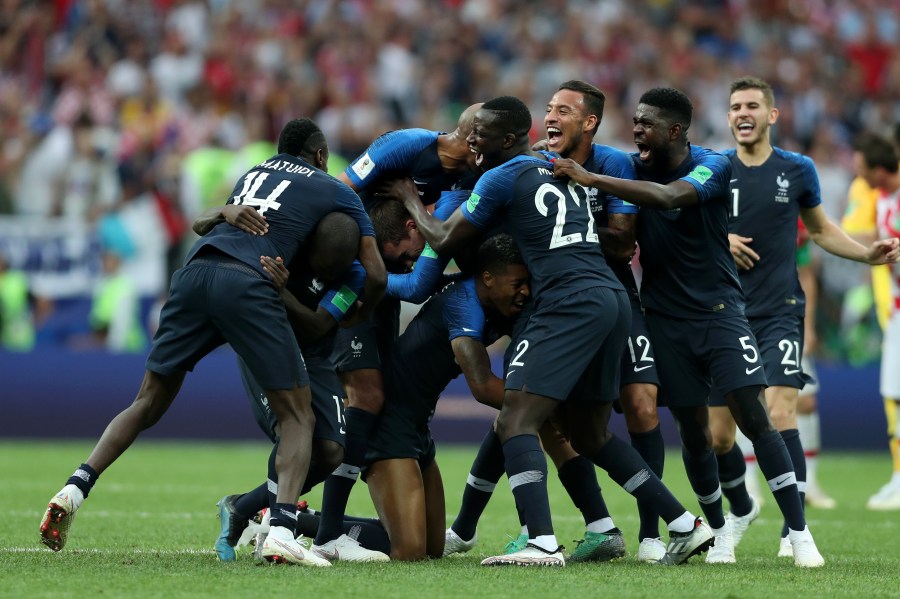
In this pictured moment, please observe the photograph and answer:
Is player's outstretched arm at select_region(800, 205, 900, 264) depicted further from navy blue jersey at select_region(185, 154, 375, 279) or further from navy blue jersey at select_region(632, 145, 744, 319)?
navy blue jersey at select_region(185, 154, 375, 279)

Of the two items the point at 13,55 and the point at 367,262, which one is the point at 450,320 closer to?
the point at 367,262

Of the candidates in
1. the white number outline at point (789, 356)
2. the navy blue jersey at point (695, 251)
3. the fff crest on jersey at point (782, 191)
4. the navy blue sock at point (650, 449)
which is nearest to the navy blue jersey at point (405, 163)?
the navy blue jersey at point (695, 251)

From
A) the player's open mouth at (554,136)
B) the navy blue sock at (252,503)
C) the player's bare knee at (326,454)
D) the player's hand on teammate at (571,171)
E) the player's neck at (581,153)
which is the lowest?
the navy blue sock at (252,503)

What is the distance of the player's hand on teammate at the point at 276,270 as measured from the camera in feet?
22.0

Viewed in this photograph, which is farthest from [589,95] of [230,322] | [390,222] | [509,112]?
[230,322]

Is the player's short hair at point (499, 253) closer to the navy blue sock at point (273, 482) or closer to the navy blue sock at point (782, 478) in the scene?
the navy blue sock at point (273, 482)

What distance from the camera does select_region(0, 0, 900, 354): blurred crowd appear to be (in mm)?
15977

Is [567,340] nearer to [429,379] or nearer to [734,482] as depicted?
[429,379]

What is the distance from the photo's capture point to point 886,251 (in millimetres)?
7637

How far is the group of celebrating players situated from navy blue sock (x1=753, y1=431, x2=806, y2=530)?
0.4 inches

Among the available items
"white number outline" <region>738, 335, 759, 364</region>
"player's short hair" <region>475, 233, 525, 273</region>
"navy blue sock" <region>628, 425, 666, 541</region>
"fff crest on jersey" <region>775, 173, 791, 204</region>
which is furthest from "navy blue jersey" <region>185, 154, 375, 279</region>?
"fff crest on jersey" <region>775, 173, 791, 204</region>

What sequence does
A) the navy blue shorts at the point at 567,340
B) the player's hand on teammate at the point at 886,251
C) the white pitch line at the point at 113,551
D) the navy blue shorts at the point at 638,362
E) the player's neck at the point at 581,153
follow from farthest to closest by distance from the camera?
the player's hand on teammate at the point at 886,251, the player's neck at the point at 581,153, the navy blue shorts at the point at 638,362, the white pitch line at the point at 113,551, the navy blue shorts at the point at 567,340

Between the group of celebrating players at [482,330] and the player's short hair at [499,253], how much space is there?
1 cm

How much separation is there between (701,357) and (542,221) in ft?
4.00
